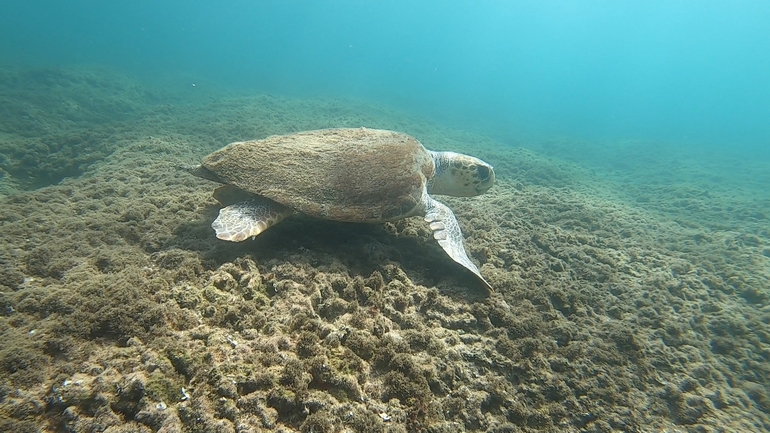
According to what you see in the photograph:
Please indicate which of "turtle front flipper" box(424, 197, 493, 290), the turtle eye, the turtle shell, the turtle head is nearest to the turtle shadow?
"turtle front flipper" box(424, 197, 493, 290)

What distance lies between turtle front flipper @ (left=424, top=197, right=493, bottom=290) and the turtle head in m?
1.06

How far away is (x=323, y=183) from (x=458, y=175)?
268 centimetres

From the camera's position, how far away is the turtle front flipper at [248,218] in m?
3.13

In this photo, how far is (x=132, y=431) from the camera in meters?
1.71

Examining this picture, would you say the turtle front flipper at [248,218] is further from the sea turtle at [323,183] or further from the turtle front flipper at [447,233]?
the turtle front flipper at [447,233]

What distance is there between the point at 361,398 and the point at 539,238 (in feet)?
12.8

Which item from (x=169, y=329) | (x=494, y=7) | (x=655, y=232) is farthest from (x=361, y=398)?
(x=494, y=7)

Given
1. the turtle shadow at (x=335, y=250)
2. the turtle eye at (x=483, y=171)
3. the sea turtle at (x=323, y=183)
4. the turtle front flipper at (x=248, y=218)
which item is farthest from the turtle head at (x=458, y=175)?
the turtle front flipper at (x=248, y=218)

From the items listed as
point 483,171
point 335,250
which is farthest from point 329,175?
point 483,171

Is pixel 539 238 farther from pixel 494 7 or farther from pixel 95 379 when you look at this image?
pixel 494 7

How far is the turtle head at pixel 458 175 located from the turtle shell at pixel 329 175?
125 cm

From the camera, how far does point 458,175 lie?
5410 mm

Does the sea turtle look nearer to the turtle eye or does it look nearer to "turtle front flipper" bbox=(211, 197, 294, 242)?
"turtle front flipper" bbox=(211, 197, 294, 242)

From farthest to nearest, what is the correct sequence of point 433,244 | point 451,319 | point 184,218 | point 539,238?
point 539,238, point 433,244, point 184,218, point 451,319
